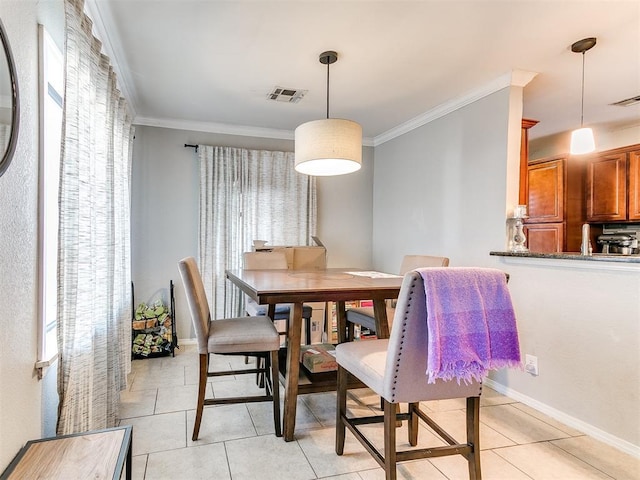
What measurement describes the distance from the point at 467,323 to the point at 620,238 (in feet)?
12.9

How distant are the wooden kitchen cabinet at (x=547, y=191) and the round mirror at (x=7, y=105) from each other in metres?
4.44

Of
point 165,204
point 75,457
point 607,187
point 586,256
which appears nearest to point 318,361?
point 75,457

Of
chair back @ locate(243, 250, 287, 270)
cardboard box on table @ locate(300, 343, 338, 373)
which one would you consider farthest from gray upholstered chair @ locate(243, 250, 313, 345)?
cardboard box on table @ locate(300, 343, 338, 373)

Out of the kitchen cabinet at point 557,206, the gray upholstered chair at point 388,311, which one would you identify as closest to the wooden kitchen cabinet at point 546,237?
the kitchen cabinet at point 557,206

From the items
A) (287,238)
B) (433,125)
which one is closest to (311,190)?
(287,238)

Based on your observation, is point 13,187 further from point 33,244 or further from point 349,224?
point 349,224

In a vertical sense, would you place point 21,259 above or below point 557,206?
below

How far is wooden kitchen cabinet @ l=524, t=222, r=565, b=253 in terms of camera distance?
4082mm

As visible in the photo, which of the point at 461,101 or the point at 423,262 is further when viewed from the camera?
the point at 461,101

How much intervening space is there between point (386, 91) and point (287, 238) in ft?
6.51

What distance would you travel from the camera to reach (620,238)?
13.9 ft

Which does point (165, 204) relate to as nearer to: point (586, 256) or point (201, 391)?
point (201, 391)

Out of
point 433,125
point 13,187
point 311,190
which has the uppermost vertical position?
point 433,125

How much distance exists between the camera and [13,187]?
1.22m
